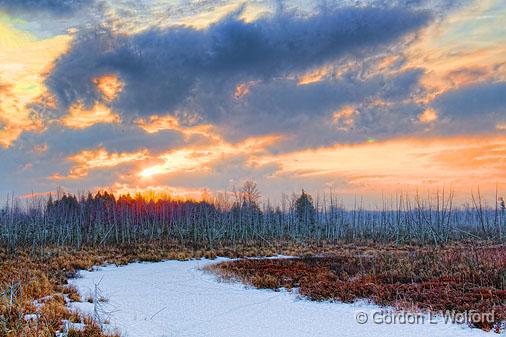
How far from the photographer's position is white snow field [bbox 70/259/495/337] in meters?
11.1

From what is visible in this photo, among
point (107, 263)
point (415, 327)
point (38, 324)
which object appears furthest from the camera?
point (107, 263)

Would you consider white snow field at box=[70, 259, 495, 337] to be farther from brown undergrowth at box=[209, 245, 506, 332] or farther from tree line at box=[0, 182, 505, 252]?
tree line at box=[0, 182, 505, 252]

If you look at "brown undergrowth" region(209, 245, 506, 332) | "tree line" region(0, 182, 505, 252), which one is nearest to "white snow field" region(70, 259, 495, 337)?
"brown undergrowth" region(209, 245, 506, 332)

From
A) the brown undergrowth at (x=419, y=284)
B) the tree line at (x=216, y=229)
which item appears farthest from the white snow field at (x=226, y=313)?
the tree line at (x=216, y=229)

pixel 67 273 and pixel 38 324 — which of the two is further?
pixel 67 273

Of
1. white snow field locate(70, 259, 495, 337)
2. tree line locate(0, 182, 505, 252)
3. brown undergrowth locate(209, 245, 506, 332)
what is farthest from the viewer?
tree line locate(0, 182, 505, 252)

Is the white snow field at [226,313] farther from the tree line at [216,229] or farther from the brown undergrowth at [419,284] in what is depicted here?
the tree line at [216,229]

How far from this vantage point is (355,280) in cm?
1841

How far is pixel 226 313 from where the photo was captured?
13617 mm

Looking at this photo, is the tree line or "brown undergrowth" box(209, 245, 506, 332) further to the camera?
the tree line

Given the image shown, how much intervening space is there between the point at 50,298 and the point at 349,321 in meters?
9.44

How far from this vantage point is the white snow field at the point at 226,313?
1113cm

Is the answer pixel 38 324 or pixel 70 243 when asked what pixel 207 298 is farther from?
pixel 70 243

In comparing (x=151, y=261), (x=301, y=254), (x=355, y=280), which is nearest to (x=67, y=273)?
(x=151, y=261)
